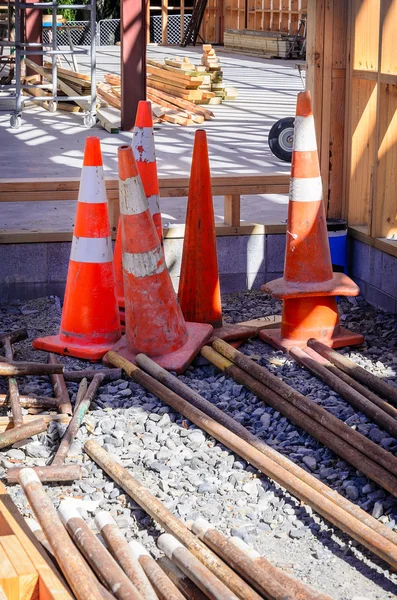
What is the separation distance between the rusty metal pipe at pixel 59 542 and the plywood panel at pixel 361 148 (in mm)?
3999

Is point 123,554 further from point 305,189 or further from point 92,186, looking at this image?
point 305,189

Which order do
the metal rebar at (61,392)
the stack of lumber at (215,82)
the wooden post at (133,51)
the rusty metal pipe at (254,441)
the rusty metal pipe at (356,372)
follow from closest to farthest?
1. the rusty metal pipe at (254,441)
2. the metal rebar at (61,392)
3. the rusty metal pipe at (356,372)
4. the wooden post at (133,51)
5. the stack of lumber at (215,82)

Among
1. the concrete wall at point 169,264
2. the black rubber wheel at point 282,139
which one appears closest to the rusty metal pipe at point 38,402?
the concrete wall at point 169,264

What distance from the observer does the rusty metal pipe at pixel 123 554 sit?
3.07 m

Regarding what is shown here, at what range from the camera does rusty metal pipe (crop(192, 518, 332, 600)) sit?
3.12 m

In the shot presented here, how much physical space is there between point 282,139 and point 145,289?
5743 millimetres

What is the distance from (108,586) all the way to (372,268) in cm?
428

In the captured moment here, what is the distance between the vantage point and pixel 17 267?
6820 mm

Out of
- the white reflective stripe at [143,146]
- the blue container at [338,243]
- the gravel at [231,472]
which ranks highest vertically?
the white reflective stripe at [143,146]

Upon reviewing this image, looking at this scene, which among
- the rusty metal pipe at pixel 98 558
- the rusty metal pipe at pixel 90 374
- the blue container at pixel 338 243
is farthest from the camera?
the blue container at pixel 338 243

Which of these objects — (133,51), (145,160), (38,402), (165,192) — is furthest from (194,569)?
(133,51)

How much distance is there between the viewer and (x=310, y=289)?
5.68 metres

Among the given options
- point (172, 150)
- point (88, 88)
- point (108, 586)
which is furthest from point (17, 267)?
point (88, 88)

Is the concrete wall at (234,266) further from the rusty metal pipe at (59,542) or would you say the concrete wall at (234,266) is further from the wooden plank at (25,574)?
the wooden plank at (25,574)
